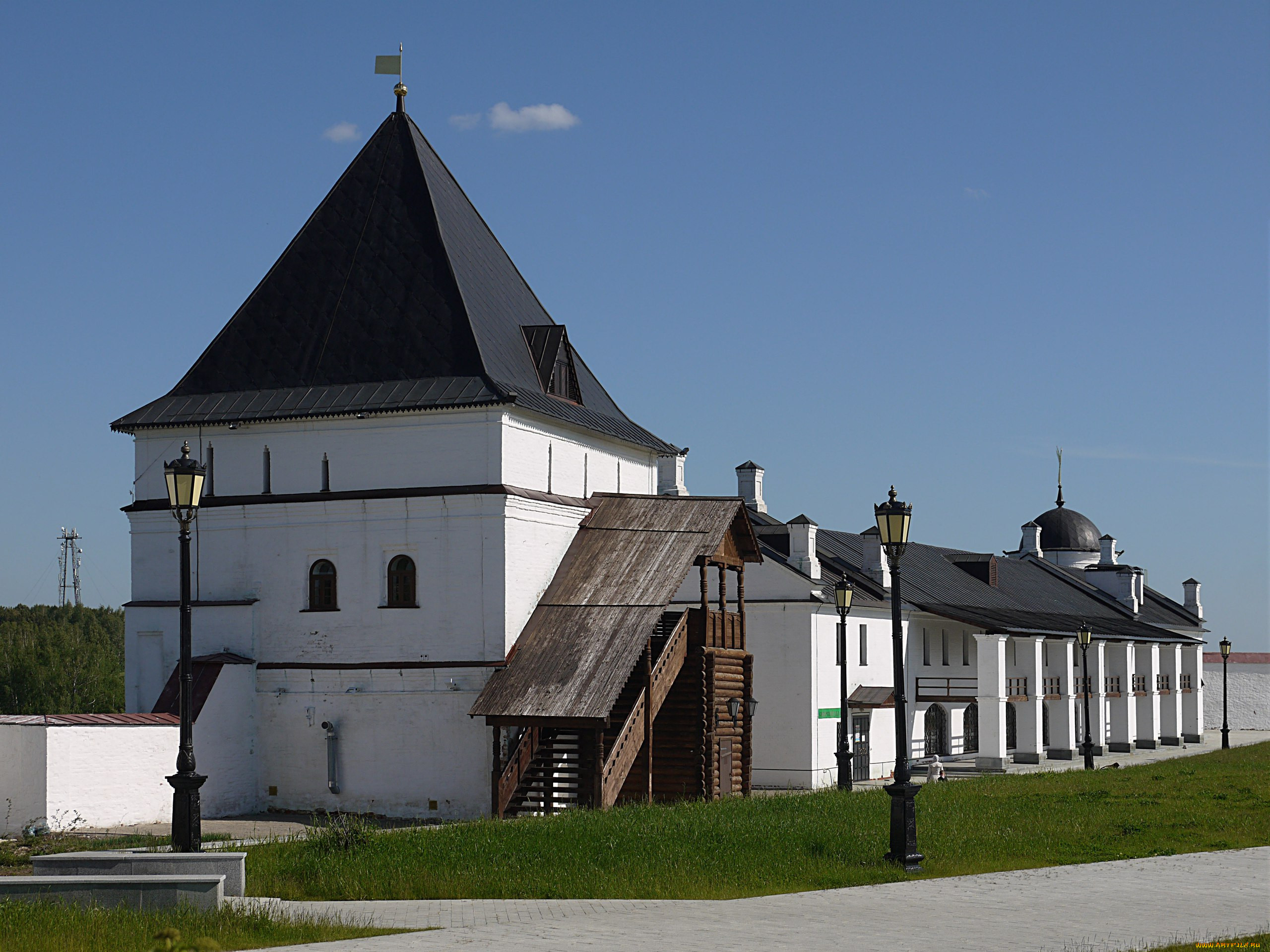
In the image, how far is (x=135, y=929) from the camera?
12.5 metres

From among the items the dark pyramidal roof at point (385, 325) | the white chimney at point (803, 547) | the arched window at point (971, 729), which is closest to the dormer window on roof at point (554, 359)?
the dark pyramidal roof at point (385, 325)

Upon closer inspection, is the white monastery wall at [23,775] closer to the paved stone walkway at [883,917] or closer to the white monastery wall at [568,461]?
the white monastery wall at [568,461]

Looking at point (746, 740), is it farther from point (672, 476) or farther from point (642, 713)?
point (672, 476)

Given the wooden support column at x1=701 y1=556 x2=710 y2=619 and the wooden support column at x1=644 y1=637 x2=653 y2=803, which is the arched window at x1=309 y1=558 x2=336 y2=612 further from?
the wooden support column at x1=701 y1=556 x2=710 y2=619

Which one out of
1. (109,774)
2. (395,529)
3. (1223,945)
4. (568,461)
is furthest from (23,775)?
(1223,945)

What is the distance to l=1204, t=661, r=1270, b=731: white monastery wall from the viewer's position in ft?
253

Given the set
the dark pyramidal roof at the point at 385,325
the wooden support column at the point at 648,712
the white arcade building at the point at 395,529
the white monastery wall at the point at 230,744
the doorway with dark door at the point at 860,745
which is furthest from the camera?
the doorway with dark door at the point at 860,745

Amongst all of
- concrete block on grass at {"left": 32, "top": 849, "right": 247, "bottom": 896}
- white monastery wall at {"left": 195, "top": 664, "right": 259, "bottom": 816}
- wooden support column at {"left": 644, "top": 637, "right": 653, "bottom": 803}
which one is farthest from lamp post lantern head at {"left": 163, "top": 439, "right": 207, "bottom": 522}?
wooden support column at {"left": 644, "top": 637, "right": 653, "bottom": 803}

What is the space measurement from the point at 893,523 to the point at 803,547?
22.0m

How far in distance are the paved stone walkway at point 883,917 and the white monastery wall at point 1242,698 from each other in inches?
2602

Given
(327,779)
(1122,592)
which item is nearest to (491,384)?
(327,779)

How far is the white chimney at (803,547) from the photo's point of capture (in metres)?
39.7

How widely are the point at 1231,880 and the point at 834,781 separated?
2479 cm

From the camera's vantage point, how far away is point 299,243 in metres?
32.0
